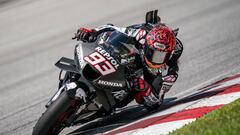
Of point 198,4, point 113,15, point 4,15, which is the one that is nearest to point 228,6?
point 198,4

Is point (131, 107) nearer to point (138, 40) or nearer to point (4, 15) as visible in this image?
point (138, 40)

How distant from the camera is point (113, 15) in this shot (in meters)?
16.8

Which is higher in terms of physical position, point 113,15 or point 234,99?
point 234,99

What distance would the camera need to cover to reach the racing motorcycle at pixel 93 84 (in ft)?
20.4

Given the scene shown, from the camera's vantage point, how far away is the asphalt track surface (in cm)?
950

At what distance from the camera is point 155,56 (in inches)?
274

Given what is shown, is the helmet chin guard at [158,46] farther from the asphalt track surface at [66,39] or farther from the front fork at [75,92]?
the asphalt track surface at [66,39]

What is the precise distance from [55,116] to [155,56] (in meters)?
1.64

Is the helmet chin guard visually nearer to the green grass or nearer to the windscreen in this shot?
the windscreen

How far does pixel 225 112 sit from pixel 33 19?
12.4 meters

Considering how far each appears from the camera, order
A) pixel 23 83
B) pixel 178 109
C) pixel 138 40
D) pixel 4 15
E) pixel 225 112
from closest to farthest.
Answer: pixel 225 112, pixel 178 109, pixel 138 40, pixel 23 83, pixel 4 15

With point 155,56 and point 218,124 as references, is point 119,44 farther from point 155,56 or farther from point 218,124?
point 218,124

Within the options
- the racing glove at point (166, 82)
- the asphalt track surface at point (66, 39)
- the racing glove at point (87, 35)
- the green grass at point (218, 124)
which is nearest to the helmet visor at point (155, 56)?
the racing glove at point (166, 82)

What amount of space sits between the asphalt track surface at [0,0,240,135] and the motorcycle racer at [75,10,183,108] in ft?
2.62
